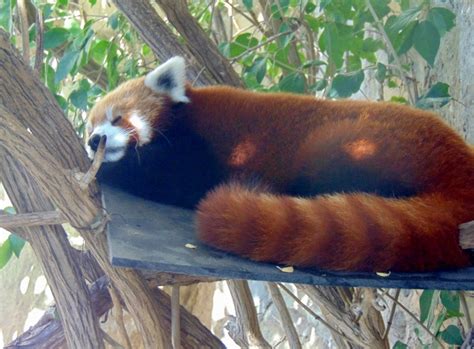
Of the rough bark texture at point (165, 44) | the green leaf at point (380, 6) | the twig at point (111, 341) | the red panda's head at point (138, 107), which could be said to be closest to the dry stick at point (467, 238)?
the twig at point (111, 341)

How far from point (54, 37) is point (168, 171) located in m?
0.95

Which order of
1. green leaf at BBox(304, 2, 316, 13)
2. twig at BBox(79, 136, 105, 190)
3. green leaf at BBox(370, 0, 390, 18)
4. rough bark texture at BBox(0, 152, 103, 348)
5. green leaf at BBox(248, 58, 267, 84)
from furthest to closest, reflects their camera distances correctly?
green leaf at BBox(304, 2, 316, 13) → green leaf at BBox(248, 58, 267, 84) → green leaf at BBox(370, 0, 390, 18) → rough bark texture at BBox(0, 152, 103, 348) → twig at BBox(79, 136, 105, 190)

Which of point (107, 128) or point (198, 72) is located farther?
point (198, 72)

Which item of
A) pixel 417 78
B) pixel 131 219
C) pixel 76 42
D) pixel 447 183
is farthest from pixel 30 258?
pixel 447 183

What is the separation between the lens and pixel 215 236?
1.75m

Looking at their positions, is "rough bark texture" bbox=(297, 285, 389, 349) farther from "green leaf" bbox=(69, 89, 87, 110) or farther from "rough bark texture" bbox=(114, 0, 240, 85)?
"green leaf" bbox=(69, 89, 87, 110)

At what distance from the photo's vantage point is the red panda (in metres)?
1.72

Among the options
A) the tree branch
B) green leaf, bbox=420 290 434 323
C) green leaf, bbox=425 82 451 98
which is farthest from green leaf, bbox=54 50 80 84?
green leaf, bbox=420 290 434 323

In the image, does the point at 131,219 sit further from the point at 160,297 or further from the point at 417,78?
the point at 417,78

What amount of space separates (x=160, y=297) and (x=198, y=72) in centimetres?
109

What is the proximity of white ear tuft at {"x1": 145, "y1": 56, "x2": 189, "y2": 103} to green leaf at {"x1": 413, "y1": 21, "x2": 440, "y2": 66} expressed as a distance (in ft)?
3.06

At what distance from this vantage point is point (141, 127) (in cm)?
272

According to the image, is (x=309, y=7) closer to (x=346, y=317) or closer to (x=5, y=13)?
(x=5, y=13)

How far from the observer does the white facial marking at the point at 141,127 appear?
2.69 meters
